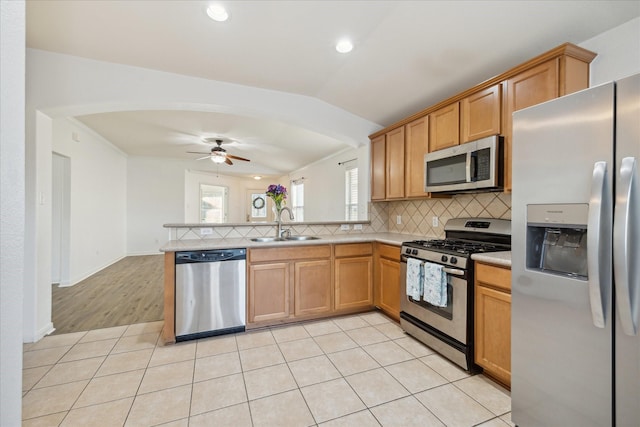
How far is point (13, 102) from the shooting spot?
2.28ft

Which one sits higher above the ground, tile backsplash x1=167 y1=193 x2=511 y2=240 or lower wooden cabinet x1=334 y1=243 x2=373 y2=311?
tile backsplash x1=167 y1=193 x2=511 y2=240

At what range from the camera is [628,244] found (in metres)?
1.14

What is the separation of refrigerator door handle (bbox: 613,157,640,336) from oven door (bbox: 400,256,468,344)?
3.17 ft

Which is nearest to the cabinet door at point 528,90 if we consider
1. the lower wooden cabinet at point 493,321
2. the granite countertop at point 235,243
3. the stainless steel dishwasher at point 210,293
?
the lower wooden cabinet at point 493,321

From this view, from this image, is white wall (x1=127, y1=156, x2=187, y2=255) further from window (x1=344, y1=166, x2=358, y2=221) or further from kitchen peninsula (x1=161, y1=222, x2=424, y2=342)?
kitchen peninsula (x1=161, y1=222, x2=424, y2=342)

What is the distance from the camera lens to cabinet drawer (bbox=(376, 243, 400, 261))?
2.95 meters

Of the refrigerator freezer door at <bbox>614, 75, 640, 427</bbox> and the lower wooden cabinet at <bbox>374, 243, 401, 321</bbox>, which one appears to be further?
the lower wooden cabinet at <bbox>374, 243, 401, 321</bbox>

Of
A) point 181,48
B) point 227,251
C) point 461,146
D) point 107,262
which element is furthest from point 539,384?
point 107,262

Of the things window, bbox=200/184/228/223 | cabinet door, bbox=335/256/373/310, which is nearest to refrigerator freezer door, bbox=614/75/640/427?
cabinet door, bbox=335/256/373/310

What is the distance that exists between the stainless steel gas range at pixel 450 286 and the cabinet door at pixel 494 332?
6 centimetres

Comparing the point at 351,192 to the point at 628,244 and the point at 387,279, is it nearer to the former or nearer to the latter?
the point at 387,279

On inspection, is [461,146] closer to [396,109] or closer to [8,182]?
[396,109]

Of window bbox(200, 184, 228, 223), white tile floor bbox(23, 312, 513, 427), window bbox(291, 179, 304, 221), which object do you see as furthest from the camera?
window bbox(200, 184, 228, 223)

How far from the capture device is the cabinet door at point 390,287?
2951 mm
